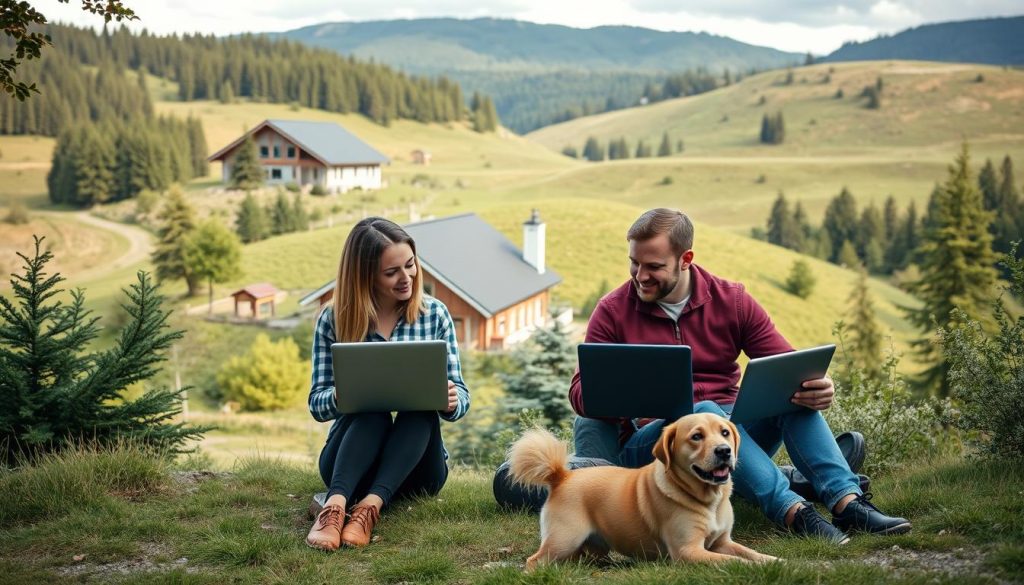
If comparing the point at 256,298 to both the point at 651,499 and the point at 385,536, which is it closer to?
the point at 385,536

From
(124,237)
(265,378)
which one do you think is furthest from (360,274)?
(124,237)

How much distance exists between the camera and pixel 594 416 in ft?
16.1

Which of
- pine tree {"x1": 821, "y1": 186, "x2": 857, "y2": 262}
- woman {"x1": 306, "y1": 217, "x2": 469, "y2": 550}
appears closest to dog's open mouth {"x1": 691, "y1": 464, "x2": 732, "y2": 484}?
woman {"x1": 306, "y1": 217, "x2": 469, "y2": 550}

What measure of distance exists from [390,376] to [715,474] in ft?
6.31

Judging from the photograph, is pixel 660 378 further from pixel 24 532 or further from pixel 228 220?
pixel 228 220

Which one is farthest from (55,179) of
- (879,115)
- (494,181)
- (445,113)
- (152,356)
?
(879,115)

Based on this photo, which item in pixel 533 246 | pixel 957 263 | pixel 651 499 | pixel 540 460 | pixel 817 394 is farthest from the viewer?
pixel 533 246

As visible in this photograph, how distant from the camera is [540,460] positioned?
4410 mm

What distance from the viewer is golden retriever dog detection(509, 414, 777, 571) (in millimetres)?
4031

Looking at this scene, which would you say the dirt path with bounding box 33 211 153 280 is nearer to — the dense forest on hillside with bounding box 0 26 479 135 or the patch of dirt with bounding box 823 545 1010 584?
the dense forest on hillside with bounding box 0 26 479 135

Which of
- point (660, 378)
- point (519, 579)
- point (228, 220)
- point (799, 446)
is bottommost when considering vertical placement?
point (228, 220)

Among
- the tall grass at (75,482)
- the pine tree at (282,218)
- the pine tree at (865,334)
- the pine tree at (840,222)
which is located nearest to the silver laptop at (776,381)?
the tall grass at (75,482)

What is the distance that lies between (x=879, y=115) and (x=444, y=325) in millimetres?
155623

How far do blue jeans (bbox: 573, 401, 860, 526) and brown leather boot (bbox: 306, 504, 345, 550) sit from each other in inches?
58.3
